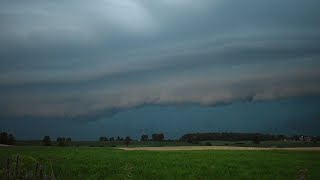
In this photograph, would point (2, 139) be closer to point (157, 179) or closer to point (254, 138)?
point (254, 138)

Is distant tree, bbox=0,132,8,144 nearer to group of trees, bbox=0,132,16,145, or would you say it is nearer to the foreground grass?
group of trees, bbox=0,132,16,145

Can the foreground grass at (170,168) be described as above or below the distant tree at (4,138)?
below

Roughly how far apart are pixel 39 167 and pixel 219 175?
19.8m

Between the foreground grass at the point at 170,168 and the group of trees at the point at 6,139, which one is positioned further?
the group of trees at the point at 6,139

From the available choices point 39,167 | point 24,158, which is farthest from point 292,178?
point 39,167

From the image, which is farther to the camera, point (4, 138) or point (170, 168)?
point (4, 138)

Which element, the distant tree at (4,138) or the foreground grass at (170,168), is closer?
the foreground grass at (170,168)

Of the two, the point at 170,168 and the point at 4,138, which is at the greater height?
the point at 4,138

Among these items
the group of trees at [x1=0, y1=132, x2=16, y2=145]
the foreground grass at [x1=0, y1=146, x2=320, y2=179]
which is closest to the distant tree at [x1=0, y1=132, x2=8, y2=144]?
the group of trees at [x1=0, y1=132, x2=16, y2=145]

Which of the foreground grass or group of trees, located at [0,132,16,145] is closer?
the foreground grass

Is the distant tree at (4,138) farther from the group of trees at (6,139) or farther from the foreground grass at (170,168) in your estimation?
the foreground grass at (170,168)

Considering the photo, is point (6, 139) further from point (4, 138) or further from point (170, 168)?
point (170, 168)

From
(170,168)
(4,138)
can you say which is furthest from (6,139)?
(170,168)

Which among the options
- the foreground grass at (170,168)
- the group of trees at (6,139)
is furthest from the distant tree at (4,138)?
the foreground grass at (170,168)
